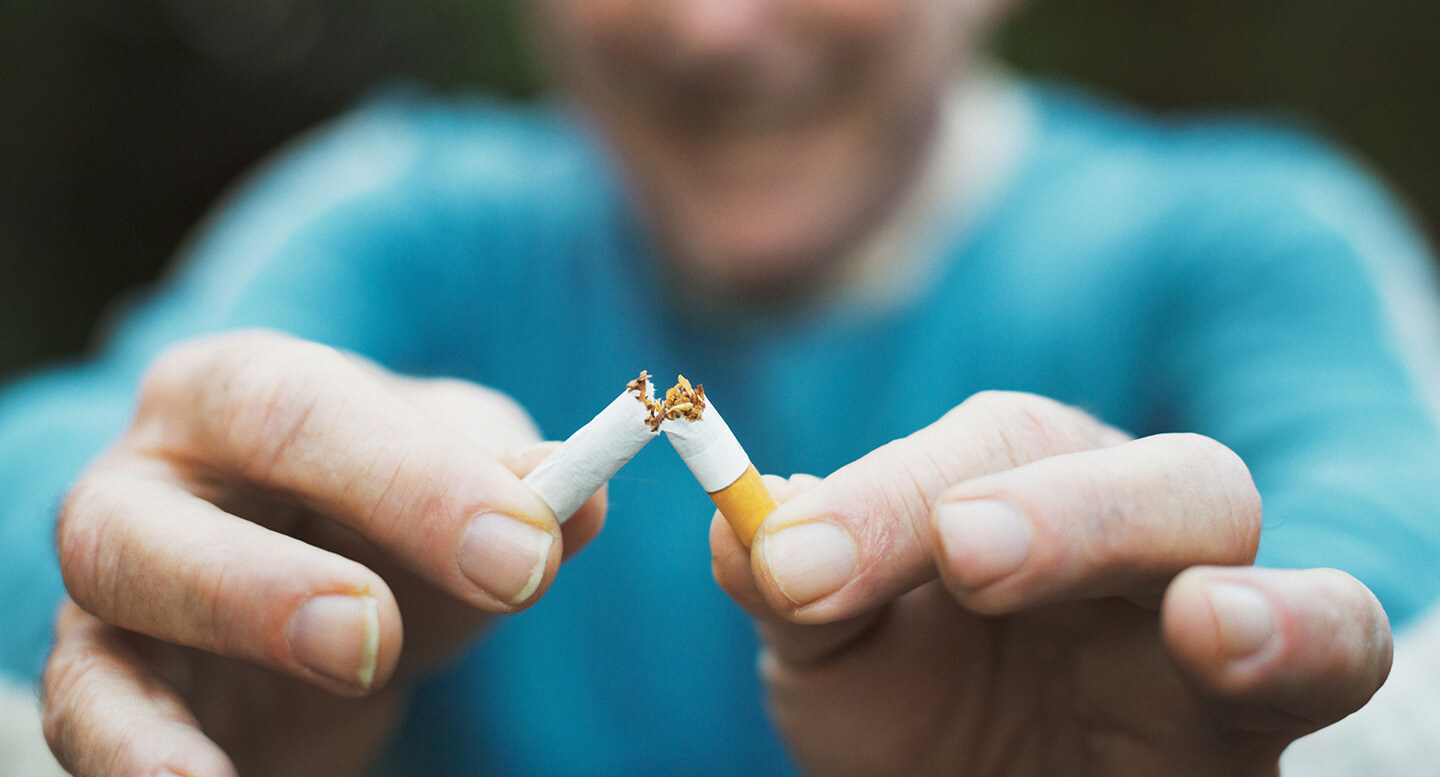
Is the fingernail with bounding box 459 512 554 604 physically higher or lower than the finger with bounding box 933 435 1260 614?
lower

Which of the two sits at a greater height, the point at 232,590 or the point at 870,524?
the point at 870,524

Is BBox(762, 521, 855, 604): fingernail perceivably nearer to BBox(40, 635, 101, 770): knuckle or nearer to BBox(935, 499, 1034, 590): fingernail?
BBox(935, 499, 1034, 590): fingernail

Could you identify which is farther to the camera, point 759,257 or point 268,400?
point 759,257

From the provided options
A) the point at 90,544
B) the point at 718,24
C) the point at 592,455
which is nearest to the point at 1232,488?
the point at 592,455

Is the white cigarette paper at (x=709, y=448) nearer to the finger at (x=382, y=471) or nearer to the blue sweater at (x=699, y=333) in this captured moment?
the finger at (x=382, y=471)

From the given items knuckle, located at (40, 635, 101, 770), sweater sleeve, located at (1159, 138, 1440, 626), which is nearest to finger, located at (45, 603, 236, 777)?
knuckle, located at (40, 635, 101, 770)

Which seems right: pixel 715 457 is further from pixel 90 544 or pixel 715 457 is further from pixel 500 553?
pixel 90 544

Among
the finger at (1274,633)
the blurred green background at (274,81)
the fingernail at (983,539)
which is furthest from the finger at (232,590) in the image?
the blurred green background at (274,81)
